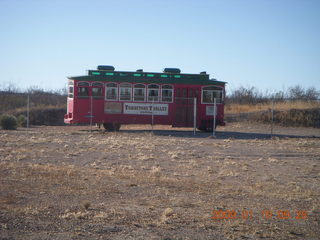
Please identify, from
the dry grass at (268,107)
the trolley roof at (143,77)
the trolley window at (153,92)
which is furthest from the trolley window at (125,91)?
the dry grass at (268,107)

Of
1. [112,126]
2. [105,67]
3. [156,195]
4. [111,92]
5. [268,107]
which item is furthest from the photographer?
[268,107]

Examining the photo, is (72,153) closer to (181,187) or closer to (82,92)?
(181,187)

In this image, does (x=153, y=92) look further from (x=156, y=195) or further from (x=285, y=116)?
(x=156, y=195)

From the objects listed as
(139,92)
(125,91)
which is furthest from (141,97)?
(125,91)

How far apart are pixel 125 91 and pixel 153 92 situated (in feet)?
5.84

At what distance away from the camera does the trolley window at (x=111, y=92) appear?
1054 inches

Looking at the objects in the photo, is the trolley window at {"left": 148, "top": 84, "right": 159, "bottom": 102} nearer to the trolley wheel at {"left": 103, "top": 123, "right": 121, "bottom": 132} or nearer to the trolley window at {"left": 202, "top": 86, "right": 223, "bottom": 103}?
the trolley wheel at {"left": 103, "top": 123, "right": 121, "bottom": 132}

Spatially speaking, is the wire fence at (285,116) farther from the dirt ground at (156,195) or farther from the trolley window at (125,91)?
the dirt ground at (156,195)

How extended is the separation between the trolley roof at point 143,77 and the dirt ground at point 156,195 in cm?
1113

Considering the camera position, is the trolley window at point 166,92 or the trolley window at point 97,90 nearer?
the trolley window at point 97,90

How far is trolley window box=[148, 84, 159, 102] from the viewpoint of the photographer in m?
27.1

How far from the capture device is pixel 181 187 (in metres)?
9.63

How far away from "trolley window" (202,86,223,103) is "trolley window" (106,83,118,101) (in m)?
5.62

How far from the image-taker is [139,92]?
27.0 m
